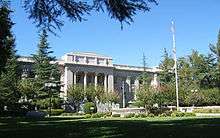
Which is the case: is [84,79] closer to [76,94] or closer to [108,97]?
[76,94]

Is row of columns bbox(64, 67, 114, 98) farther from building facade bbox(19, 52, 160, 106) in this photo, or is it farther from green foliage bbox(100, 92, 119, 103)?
green foliage bbox(100, 92, 119, 103)

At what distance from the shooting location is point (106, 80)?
103 metres

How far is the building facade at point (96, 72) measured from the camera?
96.2m

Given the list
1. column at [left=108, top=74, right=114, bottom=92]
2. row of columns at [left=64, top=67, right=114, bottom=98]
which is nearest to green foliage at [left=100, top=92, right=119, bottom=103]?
row of columns at [left=64, top=67, right=114, bottom=98]

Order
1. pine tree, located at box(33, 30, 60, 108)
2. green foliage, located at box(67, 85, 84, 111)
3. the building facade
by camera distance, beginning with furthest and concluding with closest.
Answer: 1. the building facade
2. green foliage, located at box(67, 85, 84, 111)
3. pine tree, located at box(33, 30, 60, 108)

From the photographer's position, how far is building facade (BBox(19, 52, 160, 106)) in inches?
3787

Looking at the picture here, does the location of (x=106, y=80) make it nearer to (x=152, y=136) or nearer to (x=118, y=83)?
(x=118, y=83)

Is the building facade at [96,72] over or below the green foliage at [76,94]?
over

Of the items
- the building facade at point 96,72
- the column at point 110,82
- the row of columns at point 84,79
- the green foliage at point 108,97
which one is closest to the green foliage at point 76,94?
the green foliage at point 108,97

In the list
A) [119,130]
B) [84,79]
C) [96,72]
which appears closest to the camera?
[119,130]

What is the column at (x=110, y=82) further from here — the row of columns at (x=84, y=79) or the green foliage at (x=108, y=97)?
the green foliage at (x=108, y=97)

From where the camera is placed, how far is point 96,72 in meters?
101

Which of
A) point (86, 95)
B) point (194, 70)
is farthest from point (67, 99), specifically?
point (194, 70)

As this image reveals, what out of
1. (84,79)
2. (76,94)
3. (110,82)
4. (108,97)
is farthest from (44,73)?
A: (110,82)
